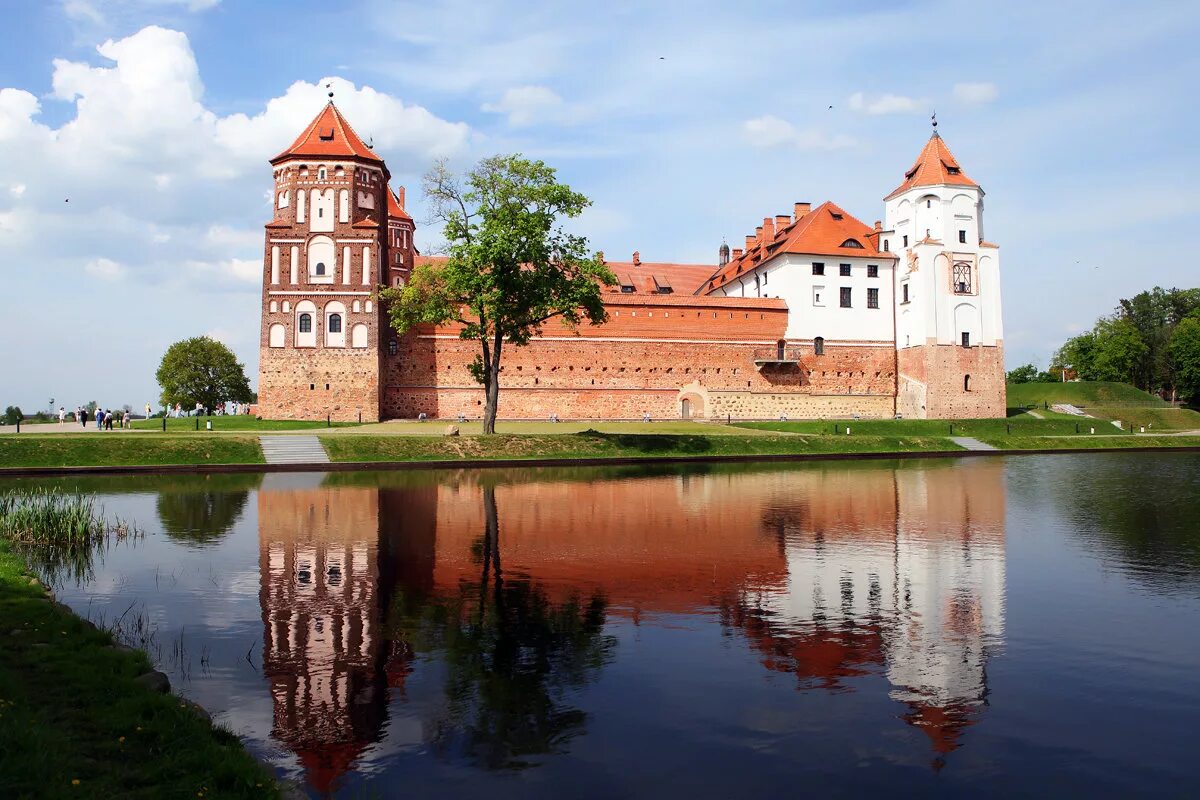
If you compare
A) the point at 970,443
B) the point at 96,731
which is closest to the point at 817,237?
the point at 970,443

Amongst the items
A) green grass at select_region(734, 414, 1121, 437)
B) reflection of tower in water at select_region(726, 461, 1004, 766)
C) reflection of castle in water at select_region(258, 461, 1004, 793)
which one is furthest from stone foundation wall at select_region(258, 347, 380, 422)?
reflection of tower in water at select_region(726, 461, 1004, 766)

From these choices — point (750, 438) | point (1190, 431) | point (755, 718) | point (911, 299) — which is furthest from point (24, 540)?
point (1190, 431)

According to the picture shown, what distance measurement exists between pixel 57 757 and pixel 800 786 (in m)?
4.41

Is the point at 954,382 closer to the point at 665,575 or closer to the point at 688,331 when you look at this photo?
the point at 688,331

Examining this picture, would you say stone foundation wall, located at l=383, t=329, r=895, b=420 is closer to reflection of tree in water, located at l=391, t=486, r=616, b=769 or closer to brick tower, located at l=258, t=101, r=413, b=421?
brick tower, located at l=258, t=101, r=413, b=421

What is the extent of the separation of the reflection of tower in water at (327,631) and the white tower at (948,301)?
134 feet

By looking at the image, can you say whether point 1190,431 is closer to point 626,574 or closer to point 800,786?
point 626,574

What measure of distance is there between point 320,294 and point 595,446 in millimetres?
18323

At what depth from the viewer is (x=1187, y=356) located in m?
72.3

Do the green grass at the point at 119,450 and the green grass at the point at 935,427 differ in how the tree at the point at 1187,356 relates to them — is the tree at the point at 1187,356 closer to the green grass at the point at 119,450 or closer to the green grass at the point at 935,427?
the green grass at the point at 935,427

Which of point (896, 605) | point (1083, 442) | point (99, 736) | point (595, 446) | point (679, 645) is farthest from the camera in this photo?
point (1083, 442)

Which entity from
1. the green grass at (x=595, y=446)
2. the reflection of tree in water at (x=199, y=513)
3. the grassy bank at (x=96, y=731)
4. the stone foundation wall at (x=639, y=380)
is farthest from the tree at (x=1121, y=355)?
the grassy bank at (x=96, y=731)

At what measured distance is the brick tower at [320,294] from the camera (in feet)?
143

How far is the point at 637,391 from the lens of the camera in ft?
161
